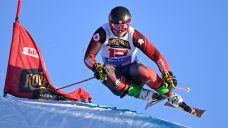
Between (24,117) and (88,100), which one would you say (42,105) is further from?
(88,100)

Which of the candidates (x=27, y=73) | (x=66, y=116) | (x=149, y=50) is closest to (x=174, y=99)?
(x=149, y=50)

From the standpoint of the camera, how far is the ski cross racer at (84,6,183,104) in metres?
7.19

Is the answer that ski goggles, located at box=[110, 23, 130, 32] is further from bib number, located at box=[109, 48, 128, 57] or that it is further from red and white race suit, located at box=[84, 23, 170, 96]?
bib number, located at box=[109, 48, 128, 57]

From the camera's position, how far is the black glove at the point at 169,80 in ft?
23.6

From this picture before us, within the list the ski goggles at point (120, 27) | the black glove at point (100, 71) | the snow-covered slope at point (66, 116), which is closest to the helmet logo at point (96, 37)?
the ski goggles at point (120, 27)

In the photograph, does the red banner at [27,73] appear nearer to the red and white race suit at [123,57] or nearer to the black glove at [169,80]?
the red and white race suit at [123,57]

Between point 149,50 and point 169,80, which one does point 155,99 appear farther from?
point 149,50

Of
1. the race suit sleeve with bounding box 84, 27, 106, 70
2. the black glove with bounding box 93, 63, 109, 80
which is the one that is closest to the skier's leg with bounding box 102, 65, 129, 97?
the black glove with bounding box 93, 63, 109, 80

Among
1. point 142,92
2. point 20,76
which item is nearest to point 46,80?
point 20,76

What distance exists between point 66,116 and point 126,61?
4.87 feet

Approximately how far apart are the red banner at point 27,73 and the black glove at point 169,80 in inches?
66.5

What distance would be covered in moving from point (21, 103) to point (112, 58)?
1520 mm

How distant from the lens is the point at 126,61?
7461 millimetres

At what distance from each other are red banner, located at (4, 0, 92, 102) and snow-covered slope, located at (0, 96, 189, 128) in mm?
677
